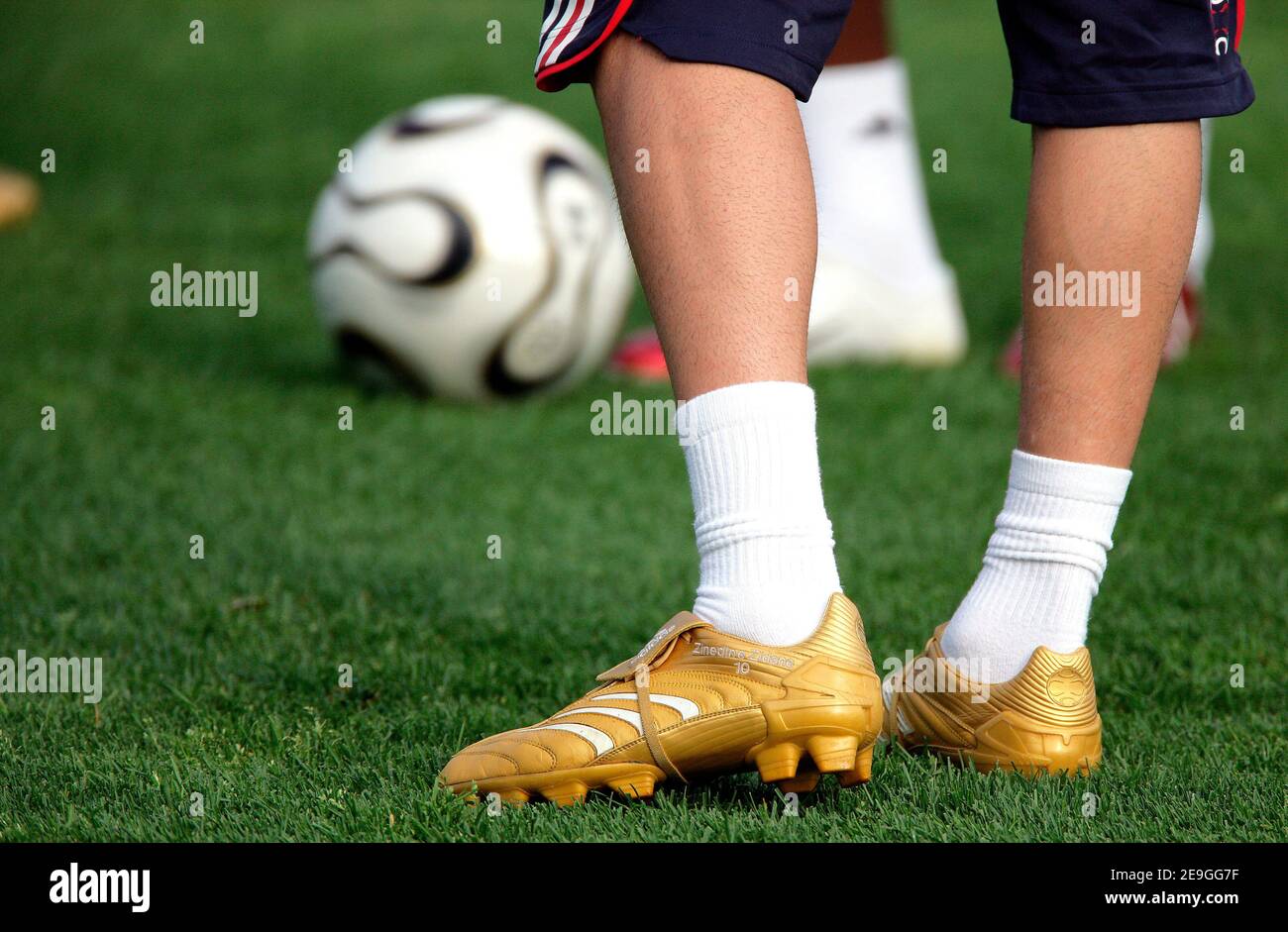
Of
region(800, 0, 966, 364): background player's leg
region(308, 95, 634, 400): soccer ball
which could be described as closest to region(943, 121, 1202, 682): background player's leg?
region(308, 95, 634, 400): soccer ball

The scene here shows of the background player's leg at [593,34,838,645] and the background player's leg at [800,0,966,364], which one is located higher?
the background player's leg at [800,0,966,364]

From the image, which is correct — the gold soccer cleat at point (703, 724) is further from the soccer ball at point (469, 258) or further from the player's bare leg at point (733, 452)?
the soccer ball at point (469, 258)

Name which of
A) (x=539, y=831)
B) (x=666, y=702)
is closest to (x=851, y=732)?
(x=666, y=702)

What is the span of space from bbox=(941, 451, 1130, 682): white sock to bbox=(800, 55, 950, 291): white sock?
2680 millimetres

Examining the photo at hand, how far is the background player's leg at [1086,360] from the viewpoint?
169 centimetres

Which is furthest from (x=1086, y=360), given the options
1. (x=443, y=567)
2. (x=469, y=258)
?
(x=469, y=258)

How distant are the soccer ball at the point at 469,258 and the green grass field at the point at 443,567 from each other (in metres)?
0.15

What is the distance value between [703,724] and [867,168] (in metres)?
3.15

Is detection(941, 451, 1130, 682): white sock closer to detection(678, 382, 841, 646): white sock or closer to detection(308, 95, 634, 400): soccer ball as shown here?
detection(678, 382, 841, 646): white sock

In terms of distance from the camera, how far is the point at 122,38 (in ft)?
34.8

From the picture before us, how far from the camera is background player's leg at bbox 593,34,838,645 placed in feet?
4.93

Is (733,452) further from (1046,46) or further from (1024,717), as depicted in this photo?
(1046,46)

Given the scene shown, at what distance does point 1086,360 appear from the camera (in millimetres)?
1708

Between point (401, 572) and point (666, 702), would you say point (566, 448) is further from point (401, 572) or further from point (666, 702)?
point (666, 702)
